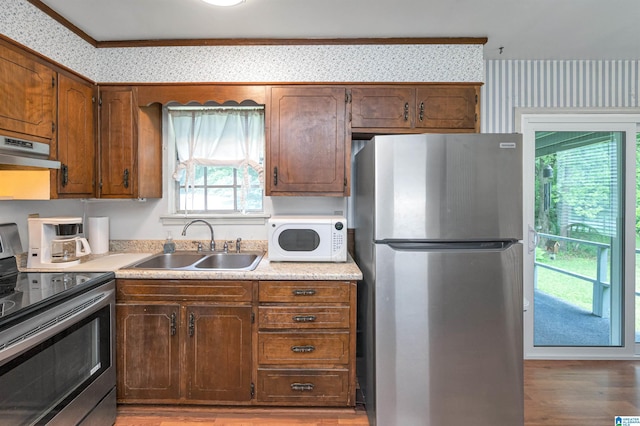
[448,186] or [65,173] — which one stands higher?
[65,173]

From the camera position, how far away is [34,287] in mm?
1623

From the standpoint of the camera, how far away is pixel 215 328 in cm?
198

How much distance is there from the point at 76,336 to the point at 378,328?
149cm

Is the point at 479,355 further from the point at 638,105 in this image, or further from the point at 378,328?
the point at 638,105

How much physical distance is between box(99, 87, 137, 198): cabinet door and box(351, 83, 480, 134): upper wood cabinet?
1.53 m

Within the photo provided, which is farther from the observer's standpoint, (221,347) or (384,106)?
(384,106)

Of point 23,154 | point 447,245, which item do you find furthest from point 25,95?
point 447,245

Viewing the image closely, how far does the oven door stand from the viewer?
1287 millimetres

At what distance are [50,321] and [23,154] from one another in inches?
33.7

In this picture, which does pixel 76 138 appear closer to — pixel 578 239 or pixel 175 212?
pixel 175 212

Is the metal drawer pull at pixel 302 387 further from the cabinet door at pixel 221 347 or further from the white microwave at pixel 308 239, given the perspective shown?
the white microwave at pixel 308 239

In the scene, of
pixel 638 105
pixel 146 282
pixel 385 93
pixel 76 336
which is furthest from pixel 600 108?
pixel 76 336

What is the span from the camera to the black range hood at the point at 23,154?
1529 mm

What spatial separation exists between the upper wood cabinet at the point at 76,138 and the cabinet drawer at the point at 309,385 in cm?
164
